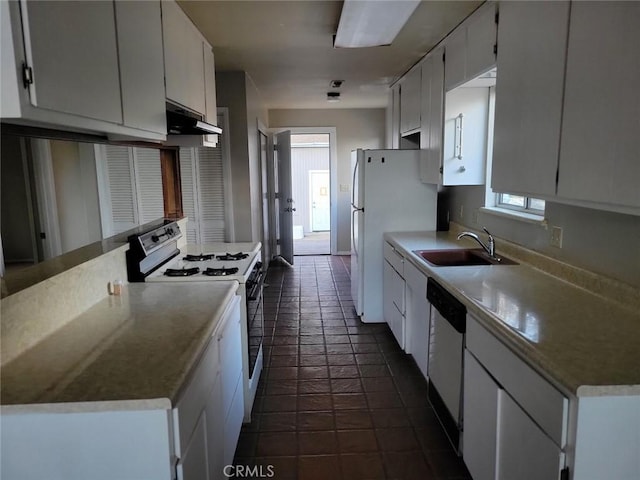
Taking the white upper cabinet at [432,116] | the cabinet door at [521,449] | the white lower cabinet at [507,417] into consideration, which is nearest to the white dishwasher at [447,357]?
the white lower cabinet at [507,417]

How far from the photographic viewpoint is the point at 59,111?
1209mm

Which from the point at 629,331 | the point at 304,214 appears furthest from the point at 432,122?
the point at 304,214

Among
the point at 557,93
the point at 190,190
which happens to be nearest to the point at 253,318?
the point at 557,93

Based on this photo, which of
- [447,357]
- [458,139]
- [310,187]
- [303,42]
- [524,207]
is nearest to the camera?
[447,357]

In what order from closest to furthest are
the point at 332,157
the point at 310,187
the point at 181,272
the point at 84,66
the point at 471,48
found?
the point at 84,66
the point at 181,272
the point at 471,48
the point at 332,157
the point at 310,187

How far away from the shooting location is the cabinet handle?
3.18 metres

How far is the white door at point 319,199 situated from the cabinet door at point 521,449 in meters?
8.98

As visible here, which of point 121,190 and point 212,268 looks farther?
point 121,190

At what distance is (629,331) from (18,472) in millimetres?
1959

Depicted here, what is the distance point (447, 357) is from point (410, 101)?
2.85 m

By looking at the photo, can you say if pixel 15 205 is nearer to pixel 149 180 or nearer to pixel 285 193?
pixel 149 180

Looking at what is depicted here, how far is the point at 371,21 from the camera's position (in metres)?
2.57

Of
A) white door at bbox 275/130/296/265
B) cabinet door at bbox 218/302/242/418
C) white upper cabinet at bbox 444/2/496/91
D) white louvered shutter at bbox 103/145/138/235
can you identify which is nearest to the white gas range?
cabinet door at bbox 218/302/242/418

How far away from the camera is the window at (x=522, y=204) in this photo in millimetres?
2680
